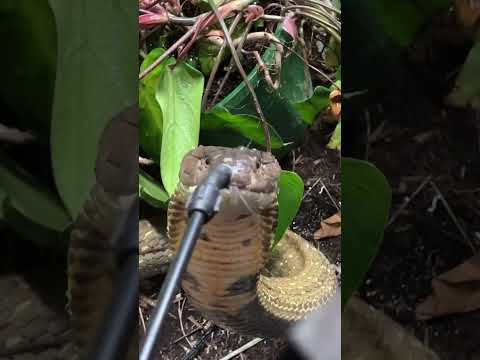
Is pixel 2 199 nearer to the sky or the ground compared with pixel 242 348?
nearer to the sky

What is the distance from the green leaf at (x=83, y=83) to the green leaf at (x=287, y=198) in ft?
0.68

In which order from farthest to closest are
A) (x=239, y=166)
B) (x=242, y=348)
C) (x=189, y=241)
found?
(x=242, y=348)
(x=239, y=166)
(x=189, y=241)

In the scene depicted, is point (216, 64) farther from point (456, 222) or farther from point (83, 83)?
point (456, 222)

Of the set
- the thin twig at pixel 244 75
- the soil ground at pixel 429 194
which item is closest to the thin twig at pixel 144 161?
the thin twig at pixel 244 75

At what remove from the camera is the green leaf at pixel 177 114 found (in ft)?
1.98

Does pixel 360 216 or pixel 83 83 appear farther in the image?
pixel 360 216

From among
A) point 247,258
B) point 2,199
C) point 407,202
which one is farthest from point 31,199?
point 407,202

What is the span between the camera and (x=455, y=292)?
53cm

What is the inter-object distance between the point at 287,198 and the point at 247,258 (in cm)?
8

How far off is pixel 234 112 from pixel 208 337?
0.25m

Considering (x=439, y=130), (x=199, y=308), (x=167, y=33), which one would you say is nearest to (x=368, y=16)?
(x=439, y=130)

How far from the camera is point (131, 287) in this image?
18.8 inches

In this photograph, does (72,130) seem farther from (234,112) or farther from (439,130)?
(439,130)

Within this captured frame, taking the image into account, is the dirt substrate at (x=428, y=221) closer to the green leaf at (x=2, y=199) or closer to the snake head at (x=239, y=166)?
the snake head at (x=239, y=166)
